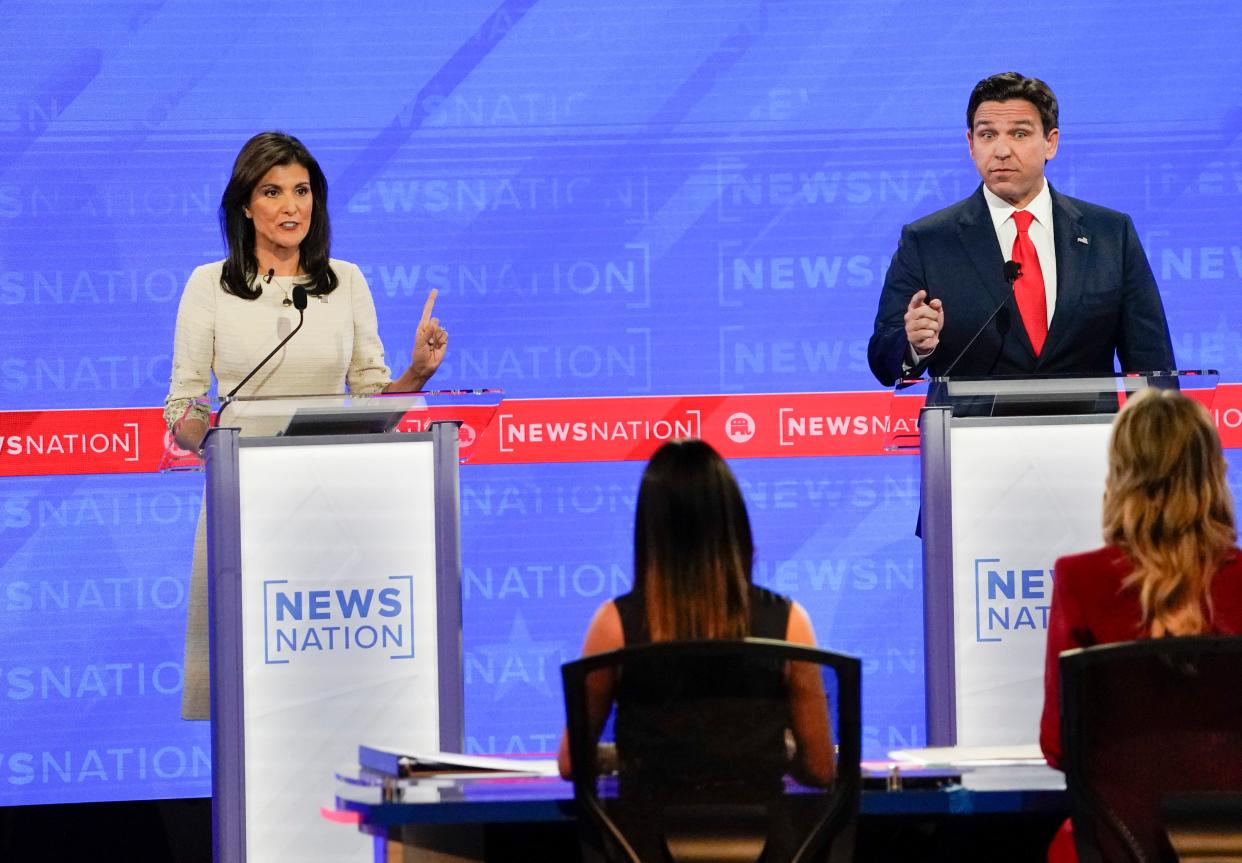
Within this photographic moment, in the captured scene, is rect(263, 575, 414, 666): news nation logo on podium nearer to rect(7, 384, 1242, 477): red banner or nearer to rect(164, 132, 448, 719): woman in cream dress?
rect(164, 132, 448, 719): woman in cream dress

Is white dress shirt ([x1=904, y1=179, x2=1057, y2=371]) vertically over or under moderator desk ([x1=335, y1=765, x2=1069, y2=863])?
over

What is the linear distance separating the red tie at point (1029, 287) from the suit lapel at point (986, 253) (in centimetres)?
4

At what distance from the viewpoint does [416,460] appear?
12.2ft

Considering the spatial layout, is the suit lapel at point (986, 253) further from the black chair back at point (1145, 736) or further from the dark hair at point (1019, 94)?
the black chair back at point (1145, 736)

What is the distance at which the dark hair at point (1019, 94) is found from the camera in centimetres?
434

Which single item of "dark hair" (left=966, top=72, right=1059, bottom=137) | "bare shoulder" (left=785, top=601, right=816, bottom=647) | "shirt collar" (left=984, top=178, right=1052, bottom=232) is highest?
"dark hair" (left=966, top=72, right=1059, bottom=137)

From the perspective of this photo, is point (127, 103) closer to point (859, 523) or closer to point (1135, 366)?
point (859, 523)

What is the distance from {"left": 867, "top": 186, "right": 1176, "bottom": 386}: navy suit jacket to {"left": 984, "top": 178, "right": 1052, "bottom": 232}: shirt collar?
21 mm

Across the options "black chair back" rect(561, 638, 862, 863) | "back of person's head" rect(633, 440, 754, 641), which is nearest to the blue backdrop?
"back of person's head" rect(633, 440, 754, 641)

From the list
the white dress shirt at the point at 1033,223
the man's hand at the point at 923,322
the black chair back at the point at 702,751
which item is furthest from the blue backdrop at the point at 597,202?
the black chair back at the point at 702,751

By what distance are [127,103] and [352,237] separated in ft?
2.76

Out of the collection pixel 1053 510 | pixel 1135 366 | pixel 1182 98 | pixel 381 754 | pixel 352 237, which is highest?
pixel 1182 98

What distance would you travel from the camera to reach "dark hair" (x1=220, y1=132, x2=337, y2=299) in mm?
4172

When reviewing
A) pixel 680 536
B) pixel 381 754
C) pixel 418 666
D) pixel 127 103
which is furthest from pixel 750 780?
pixel 127 103
